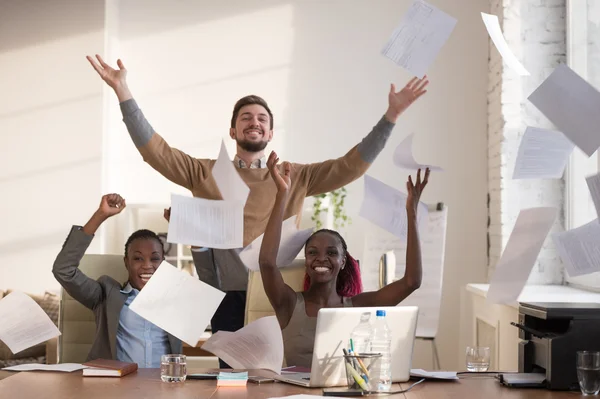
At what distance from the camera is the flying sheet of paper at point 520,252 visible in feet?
7.72

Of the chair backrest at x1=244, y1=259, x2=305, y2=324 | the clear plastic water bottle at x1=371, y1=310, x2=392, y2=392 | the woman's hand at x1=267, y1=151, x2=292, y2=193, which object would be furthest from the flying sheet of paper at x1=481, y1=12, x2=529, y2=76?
the chair backrest at x1=244, y1=259, x2=305, y2=324

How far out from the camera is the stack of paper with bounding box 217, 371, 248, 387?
213 centimetres

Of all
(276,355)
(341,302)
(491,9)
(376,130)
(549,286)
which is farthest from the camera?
(491,9)

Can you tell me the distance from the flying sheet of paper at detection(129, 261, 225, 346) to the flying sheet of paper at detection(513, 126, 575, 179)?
3.26ft

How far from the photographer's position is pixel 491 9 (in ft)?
17.9

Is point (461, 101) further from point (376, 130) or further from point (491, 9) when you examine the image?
point (376, 130)

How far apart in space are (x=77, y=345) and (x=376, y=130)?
140 cm

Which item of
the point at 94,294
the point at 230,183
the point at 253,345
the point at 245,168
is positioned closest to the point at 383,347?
the point at 253,345

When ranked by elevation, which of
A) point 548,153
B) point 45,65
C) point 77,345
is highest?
point 45,65

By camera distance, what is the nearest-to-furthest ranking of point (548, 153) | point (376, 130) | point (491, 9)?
point (548, 153) → point (376, 130) → point (491, 9)

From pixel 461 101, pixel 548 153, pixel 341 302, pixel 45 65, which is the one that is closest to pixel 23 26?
pixel 45 65

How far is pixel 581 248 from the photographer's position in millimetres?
2354

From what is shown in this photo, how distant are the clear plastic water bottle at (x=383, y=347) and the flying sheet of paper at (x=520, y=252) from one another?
1.44 ft

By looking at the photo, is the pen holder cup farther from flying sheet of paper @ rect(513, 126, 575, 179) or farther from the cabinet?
the cabinet
